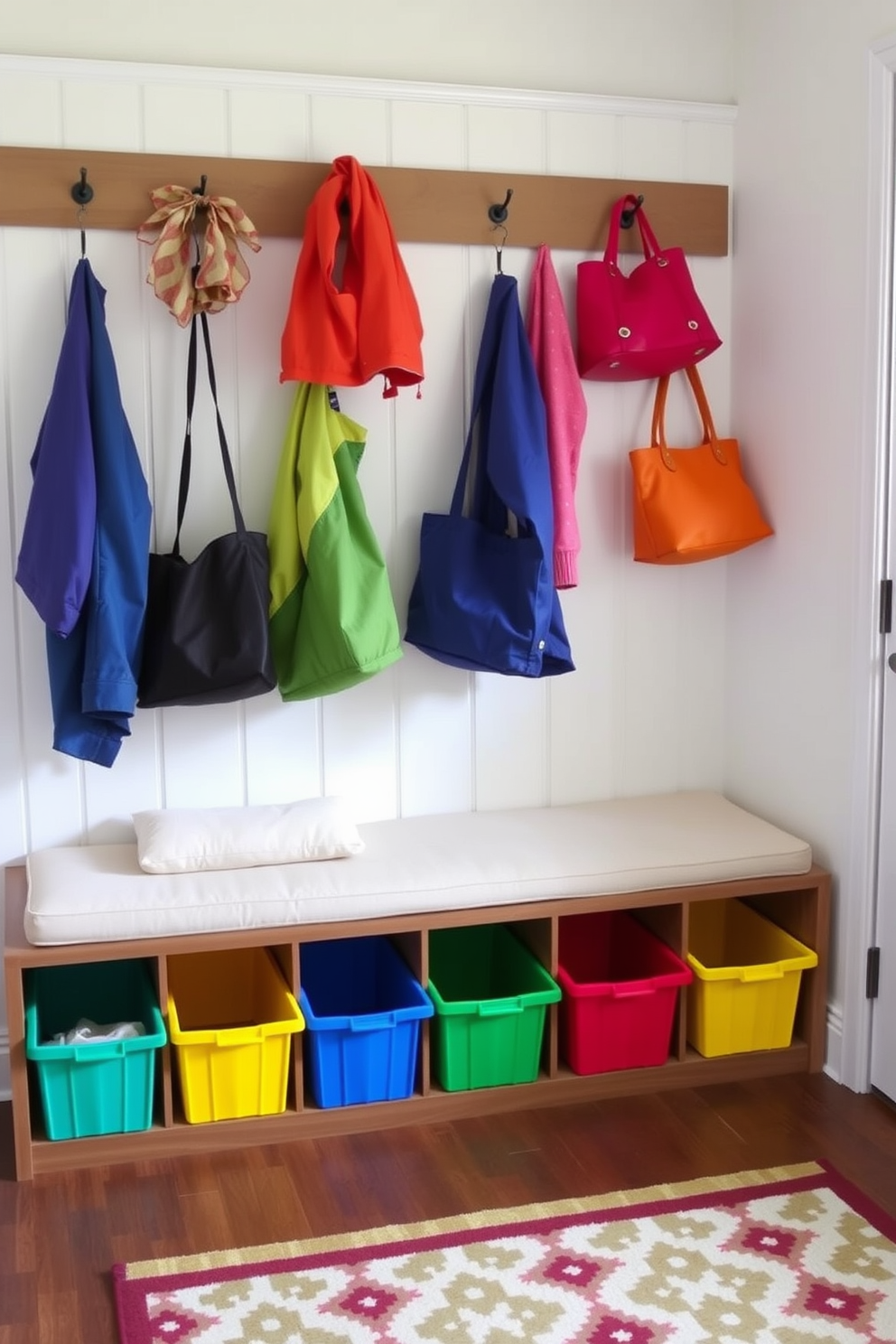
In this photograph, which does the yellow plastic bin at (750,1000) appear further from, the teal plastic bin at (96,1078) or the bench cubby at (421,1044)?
the teal plastic bin at (96,1078)

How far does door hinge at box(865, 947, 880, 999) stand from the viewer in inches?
111

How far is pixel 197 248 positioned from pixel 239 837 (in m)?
1.18

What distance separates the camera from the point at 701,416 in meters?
3.16

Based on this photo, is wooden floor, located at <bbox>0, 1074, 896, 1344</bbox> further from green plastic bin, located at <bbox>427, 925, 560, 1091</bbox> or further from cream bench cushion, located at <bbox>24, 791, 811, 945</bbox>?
cream bench cushion, located at <bbox>24, 791, 811, 945</bbox>

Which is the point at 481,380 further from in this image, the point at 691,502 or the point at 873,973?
the point at 873,973

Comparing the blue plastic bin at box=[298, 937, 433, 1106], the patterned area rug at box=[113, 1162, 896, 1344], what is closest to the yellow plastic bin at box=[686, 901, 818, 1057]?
the patterned area rug at box=[113, 1162, 896, 1344]

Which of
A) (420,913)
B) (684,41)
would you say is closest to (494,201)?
(684,41)

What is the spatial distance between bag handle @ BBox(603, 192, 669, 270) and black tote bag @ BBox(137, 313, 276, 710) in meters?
0.90

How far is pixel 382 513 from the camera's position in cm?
303

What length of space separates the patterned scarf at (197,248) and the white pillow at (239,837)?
3.23ft

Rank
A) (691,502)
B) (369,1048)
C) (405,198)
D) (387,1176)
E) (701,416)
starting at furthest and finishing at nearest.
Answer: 1. (701,416)
2. (691,502)
3. (405,198)
4. (369,1048)
5. (387,1176)

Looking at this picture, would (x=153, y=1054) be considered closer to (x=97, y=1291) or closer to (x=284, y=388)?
(x=97, y=1291)

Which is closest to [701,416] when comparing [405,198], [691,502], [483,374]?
[691,502]

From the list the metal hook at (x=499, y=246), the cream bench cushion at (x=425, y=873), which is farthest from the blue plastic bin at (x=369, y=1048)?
the metal hook at (x=499, y=246)
